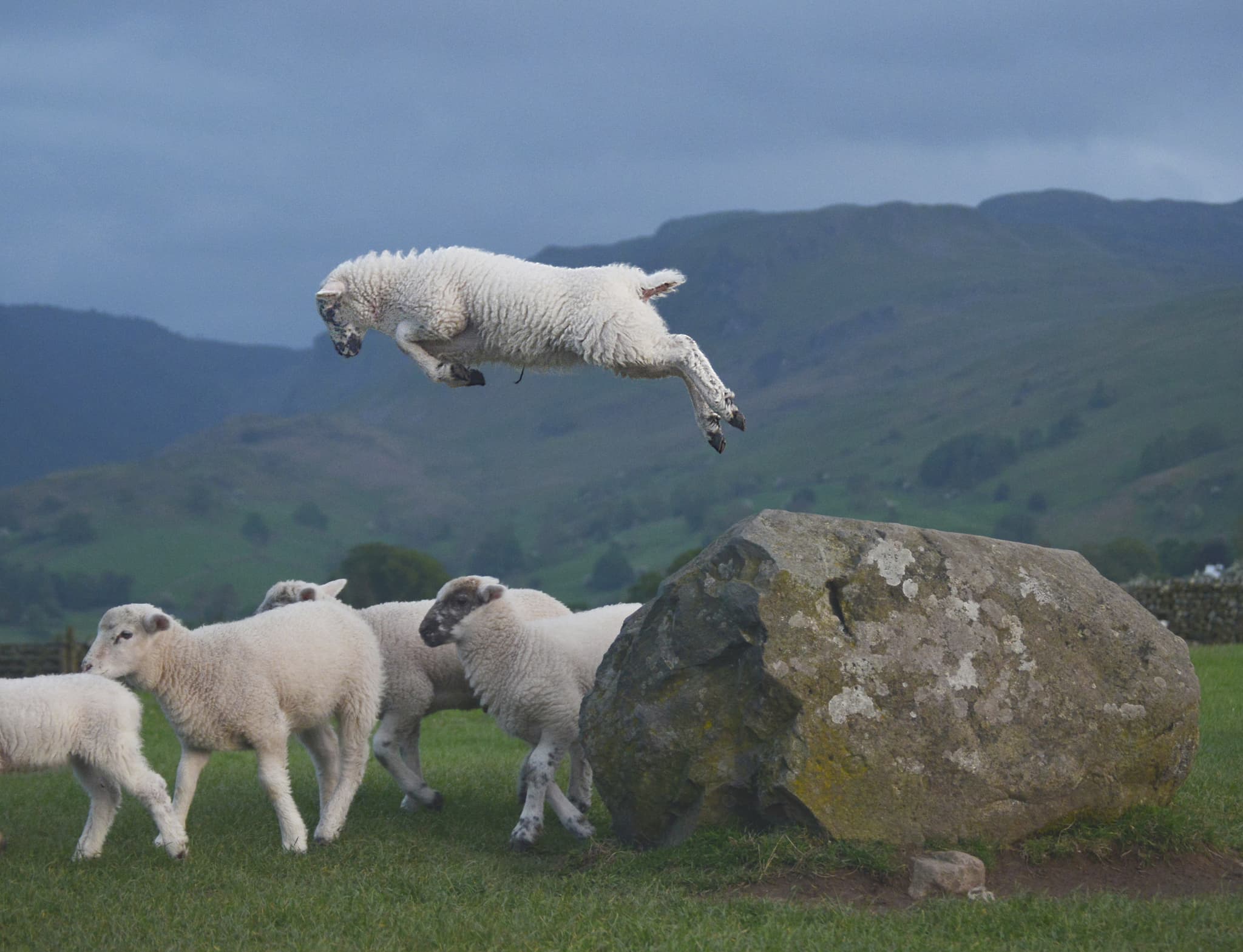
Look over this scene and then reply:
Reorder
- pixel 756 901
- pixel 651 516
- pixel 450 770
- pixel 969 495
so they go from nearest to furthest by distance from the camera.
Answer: pixel 756 901, pixel 450 770, pixel 969 495, pixel 651 516

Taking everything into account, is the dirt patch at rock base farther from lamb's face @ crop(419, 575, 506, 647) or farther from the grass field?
lamb's face @ crop(419, 575, 506, 647)

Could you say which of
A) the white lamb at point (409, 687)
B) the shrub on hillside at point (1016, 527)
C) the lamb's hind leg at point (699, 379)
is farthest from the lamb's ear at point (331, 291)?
the shrub on hillside at point (1016, 527)

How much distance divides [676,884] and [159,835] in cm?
407

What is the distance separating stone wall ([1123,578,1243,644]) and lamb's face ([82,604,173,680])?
20854 mm

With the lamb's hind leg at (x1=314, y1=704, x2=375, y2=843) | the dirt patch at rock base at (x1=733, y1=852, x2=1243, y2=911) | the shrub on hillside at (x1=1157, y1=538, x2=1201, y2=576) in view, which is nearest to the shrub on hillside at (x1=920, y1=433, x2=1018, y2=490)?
the shrub on hillside at (x1=1157, y1=538, x2=1201, y2=576)

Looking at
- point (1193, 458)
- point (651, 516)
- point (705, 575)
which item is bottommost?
point (651, 516)

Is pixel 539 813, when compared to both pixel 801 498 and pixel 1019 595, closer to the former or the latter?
pixel 1019 595

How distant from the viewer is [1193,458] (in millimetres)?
140125

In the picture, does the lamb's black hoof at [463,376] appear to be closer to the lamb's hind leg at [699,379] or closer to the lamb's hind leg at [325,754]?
the lamb's hind leg at [699,379]

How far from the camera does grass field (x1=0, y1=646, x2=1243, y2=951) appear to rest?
7570mm

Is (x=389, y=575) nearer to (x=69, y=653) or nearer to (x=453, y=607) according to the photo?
(x=69, y=653)

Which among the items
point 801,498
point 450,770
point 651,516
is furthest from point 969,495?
point 450,770

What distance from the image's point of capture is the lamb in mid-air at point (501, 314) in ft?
24.3

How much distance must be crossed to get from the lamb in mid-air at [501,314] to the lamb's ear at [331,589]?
4.98 metres
